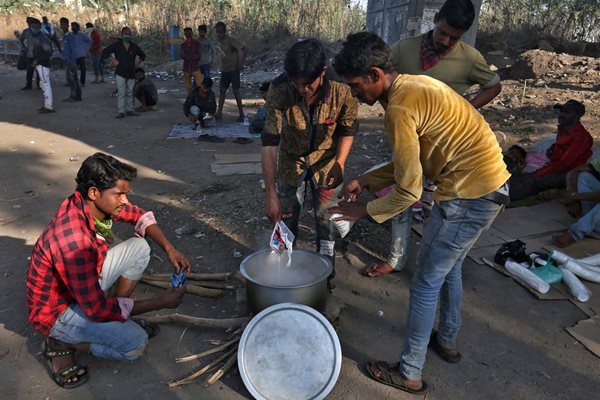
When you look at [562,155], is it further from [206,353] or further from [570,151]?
[206,353]

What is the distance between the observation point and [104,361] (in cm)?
261

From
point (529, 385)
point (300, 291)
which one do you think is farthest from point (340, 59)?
point (529, 385)

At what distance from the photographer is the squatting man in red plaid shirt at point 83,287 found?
221 cm

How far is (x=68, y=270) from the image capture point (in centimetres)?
219

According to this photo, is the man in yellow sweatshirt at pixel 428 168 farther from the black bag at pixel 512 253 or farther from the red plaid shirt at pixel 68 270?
the black bag at pixel 512 253

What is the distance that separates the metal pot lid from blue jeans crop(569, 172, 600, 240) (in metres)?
2.86

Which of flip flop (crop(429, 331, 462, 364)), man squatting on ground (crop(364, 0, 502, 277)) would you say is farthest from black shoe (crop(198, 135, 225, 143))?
flip flop (crop(429, 331, 462, 364))

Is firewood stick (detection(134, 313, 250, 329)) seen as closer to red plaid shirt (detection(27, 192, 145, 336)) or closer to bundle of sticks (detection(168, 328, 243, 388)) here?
bundle of sticks (detection(168, 328, 243, 388))

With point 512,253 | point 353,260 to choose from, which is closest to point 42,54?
point 353,260

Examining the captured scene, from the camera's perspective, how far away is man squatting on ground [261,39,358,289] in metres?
2.74

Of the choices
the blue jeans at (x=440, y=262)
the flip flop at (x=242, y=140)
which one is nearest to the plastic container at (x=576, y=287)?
the blue jeans at (x=440, y=262)

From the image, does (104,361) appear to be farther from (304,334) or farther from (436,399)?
(436,399)

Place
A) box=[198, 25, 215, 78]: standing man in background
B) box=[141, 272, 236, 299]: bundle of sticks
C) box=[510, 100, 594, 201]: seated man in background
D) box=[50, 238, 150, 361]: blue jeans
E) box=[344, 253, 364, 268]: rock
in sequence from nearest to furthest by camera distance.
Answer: box=[50, 238, 150, 361]: blue jeans
box=[141, 272, 236, 299]: bundle of sticks
box=[344, 253, 364, 268]: rock
box=[510, 100, 594, 201]: seated man in background
box=[198, 25, 215, 78]: standing man in background

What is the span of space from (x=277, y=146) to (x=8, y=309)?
2244mm
